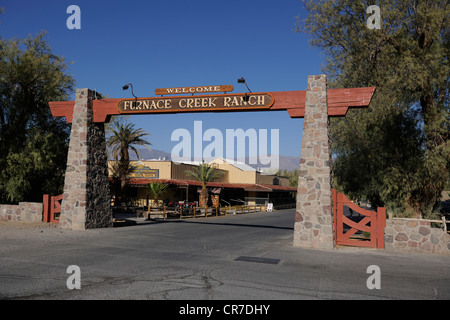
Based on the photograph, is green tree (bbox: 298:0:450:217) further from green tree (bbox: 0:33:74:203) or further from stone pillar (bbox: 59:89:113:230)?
green tree (bbox: 0:33:74:203)

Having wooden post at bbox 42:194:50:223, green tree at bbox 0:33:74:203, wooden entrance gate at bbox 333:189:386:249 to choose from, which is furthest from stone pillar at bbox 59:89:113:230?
wooden entrance gate at bbox 333:189:386:249

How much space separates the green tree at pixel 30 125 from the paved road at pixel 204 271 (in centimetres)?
1058

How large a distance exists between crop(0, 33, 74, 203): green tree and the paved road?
416 inches

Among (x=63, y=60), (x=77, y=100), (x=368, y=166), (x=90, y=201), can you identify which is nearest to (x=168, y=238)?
(x=90, y=201)

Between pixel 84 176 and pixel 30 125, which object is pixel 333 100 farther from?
pixel 30 125

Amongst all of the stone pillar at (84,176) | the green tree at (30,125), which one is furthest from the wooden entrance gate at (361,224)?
the green tree at (30,125)

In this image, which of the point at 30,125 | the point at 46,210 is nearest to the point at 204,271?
the point at 46,210

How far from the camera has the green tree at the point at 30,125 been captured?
888 inches

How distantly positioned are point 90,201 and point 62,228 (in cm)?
160

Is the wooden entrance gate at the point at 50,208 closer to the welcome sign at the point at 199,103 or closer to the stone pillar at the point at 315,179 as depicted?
the welcome sign at the point at 199,103

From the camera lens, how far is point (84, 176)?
16.4 meters

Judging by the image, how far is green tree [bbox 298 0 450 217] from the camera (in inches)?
679

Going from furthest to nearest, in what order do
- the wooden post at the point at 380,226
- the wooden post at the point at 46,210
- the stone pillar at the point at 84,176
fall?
the wooden post at the point at 46,210 < the stone pillar at the point at 84,176 < the wooden post at the point at 380,226
